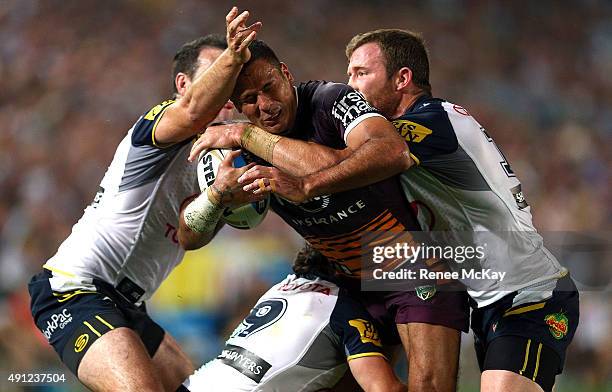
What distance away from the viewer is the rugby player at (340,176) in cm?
397

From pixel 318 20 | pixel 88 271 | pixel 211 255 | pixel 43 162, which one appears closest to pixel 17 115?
pixel 43 162

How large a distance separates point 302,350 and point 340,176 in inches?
41.5

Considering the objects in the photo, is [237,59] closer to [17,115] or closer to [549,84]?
[17,115]

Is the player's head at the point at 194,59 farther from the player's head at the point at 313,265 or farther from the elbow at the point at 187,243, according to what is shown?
the player's head at the point at 313,265

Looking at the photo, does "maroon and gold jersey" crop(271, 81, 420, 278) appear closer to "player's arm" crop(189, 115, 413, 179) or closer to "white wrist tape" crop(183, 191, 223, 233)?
"player's arm" crop(189, 115, 413, 179)

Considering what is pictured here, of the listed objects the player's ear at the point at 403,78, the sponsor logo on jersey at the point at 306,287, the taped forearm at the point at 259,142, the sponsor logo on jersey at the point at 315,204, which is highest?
the player's ear at the point at 403,78

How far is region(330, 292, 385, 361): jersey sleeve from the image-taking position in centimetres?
441

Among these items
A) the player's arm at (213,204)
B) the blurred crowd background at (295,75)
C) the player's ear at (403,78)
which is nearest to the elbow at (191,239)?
the player's arm at (213,204)

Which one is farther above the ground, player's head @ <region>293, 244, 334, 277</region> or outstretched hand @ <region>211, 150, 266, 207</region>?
outstretched hand @ <region>211, 150, 266, 207</region>

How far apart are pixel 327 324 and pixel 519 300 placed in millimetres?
986

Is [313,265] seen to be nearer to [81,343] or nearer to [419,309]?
[419,309]

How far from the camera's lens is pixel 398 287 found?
450cm

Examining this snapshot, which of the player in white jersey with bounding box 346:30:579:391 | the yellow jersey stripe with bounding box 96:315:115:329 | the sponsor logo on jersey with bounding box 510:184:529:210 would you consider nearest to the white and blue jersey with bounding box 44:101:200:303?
the yellow jersey stripe with bounding box 96:315:115:329

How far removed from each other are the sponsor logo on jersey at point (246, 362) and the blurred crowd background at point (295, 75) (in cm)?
408
